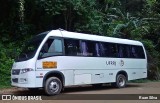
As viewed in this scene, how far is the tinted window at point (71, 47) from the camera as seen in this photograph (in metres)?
14.5

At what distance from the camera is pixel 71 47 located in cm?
1483

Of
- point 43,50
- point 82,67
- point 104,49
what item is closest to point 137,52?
point 104,49

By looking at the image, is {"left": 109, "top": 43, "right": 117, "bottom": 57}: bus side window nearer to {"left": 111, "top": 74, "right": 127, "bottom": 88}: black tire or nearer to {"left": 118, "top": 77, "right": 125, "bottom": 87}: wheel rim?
{"left": 111, "top": 74, "right": 127, "bottom": 88}: black tire

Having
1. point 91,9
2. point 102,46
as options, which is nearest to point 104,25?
point 91,9

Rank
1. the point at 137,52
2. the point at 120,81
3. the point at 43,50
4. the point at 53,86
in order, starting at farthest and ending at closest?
1. the point at 137,52
2. the point at 120,81
3. the point at 53,86
4. the point at 43,50

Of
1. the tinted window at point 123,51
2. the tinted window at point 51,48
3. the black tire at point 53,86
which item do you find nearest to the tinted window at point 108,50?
the tinted window at point 123,51

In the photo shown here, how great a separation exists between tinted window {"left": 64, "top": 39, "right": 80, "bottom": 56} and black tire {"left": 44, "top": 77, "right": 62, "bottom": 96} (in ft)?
4.84

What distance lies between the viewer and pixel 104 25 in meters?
24.7

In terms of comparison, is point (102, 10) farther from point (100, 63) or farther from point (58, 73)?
point (58, 73)

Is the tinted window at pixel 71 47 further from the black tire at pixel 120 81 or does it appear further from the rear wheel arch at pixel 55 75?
the black tire at pixel 120 81

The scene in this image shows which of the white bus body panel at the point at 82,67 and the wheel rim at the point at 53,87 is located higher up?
the white bus body panel at the point at 82,67

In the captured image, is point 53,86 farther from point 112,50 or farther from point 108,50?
point 112,50

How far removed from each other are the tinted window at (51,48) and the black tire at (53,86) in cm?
114

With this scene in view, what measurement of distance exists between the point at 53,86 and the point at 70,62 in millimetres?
1541
